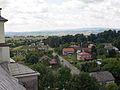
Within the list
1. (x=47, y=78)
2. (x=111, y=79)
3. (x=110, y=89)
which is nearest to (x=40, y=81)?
(x=47, y=78)

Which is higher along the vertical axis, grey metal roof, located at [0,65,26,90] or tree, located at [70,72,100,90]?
grey metal roof, located at [0,65,26,90]

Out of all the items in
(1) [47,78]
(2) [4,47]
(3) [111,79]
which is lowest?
(3) [111,79]

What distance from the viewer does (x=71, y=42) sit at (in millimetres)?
71625

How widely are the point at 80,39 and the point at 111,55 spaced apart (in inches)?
1037

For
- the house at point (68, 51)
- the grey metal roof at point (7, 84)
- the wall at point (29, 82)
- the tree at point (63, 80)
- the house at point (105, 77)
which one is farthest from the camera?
the house at point (68, 51)

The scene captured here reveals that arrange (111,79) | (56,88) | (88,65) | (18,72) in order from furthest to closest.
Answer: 1. (88,65)
2. (111,79)
3. (56,88)
4. (18,72)

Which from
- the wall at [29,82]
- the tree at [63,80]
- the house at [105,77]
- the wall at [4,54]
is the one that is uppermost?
the wall at [4,54]

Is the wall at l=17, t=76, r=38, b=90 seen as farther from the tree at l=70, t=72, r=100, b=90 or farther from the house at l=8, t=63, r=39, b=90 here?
the tree at l=70, t=72, r=100, b=90

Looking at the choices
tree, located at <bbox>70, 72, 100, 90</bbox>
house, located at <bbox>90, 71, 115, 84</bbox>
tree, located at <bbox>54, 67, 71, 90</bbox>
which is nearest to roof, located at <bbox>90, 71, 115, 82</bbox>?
house, located at <bbox>90, 71, 115, 84</bbox>

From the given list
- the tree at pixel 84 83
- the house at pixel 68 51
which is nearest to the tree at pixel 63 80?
the tree at pixel 84 83

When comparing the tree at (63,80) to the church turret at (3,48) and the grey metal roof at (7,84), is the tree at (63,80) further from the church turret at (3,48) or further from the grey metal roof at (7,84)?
the grey metal roof at (7,84)

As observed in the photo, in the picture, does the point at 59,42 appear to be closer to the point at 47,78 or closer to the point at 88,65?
the point at 88,65

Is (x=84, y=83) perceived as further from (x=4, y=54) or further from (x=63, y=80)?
(x=4, y=54)

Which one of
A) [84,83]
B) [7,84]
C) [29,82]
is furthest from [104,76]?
[7,84]
